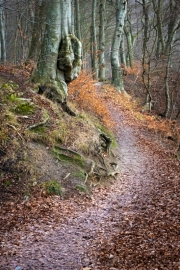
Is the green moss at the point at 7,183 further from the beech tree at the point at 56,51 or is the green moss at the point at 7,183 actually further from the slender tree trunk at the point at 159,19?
the slender tree trunk at the point at 159,19

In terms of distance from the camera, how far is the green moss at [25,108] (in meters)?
9.11

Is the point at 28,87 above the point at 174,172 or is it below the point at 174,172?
above

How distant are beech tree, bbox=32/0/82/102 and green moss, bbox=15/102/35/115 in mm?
1496

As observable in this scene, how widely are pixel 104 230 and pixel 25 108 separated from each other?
4.72 m

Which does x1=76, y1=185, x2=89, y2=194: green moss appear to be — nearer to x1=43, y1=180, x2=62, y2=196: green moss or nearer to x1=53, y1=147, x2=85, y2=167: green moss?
x1=43, y1=180, x2=62, y2=196: green moss

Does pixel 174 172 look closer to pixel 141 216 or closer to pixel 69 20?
pixel 141 216

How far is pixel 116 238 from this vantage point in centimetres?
558

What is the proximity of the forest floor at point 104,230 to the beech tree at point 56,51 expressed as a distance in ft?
13.9

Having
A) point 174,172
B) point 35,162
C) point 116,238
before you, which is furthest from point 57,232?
point 174,172

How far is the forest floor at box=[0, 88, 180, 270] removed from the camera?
15.5 ft

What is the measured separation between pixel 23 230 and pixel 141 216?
2460 mm

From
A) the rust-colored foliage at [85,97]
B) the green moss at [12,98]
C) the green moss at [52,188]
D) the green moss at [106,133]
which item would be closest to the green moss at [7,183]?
the green moss at [52,188]

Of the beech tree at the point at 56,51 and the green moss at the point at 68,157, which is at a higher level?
the beech tree at the point at 56,51

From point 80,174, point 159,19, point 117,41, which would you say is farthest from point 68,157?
point 117,41
